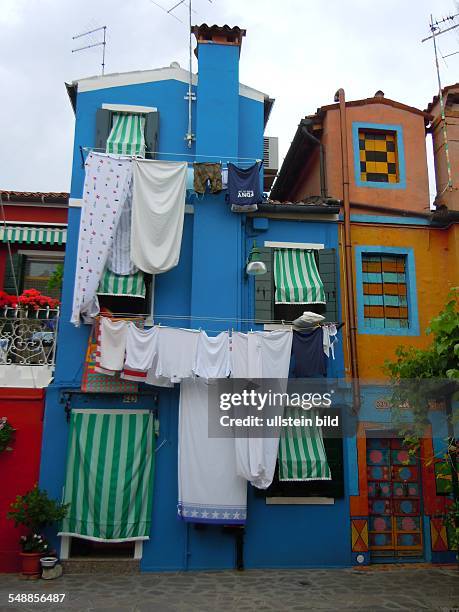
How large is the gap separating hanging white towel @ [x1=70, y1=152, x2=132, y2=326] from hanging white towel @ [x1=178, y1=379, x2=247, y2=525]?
2.54m

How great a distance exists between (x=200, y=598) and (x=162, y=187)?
7597 mm

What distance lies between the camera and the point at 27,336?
36.9 feet

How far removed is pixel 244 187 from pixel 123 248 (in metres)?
2.81

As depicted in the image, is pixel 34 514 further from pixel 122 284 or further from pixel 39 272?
pixel 39 272

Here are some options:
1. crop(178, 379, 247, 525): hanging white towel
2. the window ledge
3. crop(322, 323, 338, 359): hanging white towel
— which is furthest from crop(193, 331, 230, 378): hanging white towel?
the window ledge

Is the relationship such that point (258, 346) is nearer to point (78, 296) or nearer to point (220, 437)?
point (220, 437)

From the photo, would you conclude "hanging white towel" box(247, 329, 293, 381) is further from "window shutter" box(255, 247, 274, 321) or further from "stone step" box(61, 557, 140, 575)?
"stone step" box(61, 557, 140, 575)

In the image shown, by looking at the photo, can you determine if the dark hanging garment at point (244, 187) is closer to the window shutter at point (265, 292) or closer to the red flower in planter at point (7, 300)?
the window shutter at point (265, 292)

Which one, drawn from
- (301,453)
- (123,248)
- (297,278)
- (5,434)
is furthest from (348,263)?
(5,434)

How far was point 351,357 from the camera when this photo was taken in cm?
1176

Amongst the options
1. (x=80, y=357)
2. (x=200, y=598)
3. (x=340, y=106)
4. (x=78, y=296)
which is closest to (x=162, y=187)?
(x=78, y=296)

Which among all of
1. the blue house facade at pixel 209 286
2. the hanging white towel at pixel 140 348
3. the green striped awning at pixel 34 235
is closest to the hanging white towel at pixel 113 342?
the hanging white towel at pixel 140 348

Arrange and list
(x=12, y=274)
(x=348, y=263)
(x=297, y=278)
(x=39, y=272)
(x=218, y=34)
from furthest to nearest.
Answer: (x=39, y=272)
(x=12, y=274)
(x=218, y=34)
(x=348, y=263)
(x=297, y=278)

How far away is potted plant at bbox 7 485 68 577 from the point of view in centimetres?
993
